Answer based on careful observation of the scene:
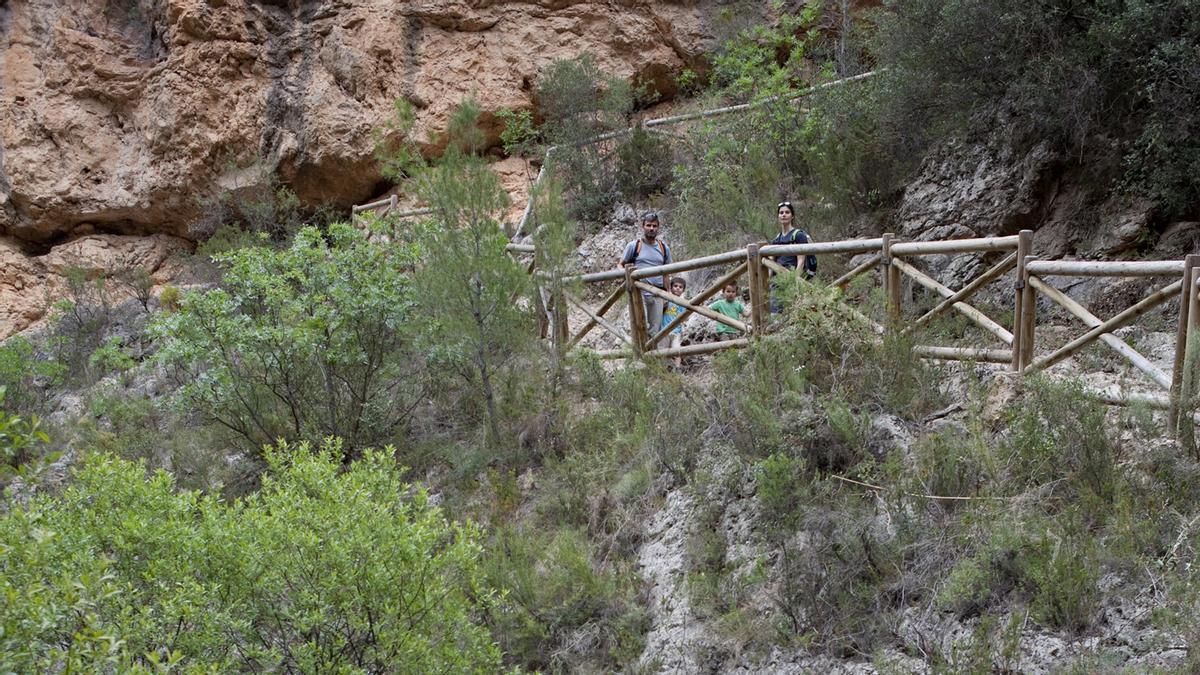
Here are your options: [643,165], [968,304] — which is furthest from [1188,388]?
[643,165]

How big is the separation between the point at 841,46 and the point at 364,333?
338 inches

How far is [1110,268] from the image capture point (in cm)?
545

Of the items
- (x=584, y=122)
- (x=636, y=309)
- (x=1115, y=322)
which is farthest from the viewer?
(x=584, y=122)

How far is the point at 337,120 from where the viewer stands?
647 inches

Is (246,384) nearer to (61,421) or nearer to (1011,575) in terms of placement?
(61,421)

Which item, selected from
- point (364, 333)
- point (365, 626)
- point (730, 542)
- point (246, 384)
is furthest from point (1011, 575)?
point (246, 384)

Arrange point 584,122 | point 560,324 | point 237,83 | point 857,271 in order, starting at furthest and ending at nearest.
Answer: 1. point 237,83
2. point 584,122
3. point 560,324
4. point 857,271

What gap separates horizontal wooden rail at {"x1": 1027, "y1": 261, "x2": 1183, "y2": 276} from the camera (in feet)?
16.9

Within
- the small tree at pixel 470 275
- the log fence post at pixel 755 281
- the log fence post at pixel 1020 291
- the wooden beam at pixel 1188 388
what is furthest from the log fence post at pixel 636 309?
the wooden beam at pixel 1188 388

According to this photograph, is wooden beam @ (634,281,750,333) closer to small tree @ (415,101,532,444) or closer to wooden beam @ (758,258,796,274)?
wooden beam @ (758,258,796,274)

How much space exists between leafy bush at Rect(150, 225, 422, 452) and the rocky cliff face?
793cm

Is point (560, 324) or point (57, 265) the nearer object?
point (560, 324)

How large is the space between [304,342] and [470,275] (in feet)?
5.40

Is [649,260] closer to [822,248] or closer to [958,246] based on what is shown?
[822,248]
